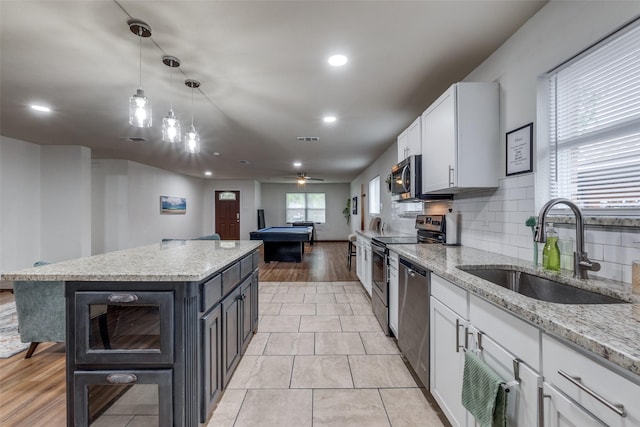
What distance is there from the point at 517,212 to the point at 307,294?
3.13 metres

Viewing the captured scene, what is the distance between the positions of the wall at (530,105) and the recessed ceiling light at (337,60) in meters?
1.17

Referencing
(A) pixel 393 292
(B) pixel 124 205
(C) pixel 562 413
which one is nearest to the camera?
(C) pixel 562 413

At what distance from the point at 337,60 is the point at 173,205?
7.90 m

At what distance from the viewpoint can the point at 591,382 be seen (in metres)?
0.75

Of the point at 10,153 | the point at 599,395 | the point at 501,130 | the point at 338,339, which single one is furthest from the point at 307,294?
the point at 10,153

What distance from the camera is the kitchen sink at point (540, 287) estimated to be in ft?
4.13

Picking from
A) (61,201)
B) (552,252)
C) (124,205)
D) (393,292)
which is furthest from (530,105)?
(124,205)

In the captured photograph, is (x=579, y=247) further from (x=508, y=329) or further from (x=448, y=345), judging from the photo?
(x=448, y=345)

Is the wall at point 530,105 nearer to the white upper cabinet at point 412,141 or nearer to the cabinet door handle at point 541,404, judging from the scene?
the white upper cabinet at point 412,141

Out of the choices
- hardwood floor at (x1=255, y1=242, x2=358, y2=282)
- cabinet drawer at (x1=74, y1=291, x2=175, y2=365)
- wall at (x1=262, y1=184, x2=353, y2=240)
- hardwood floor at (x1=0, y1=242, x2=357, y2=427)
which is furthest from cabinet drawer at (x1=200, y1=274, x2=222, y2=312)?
wall at (x1=262, y1=184, x2=353, y2=240)

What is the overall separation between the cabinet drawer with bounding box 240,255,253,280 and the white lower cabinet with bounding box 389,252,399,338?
1.33 meters

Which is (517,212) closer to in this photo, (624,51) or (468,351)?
(624,51)

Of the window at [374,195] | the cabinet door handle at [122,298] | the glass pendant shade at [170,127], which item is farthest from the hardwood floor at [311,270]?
the cabinet door handle at [122,298]

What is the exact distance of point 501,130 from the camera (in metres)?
2.15
